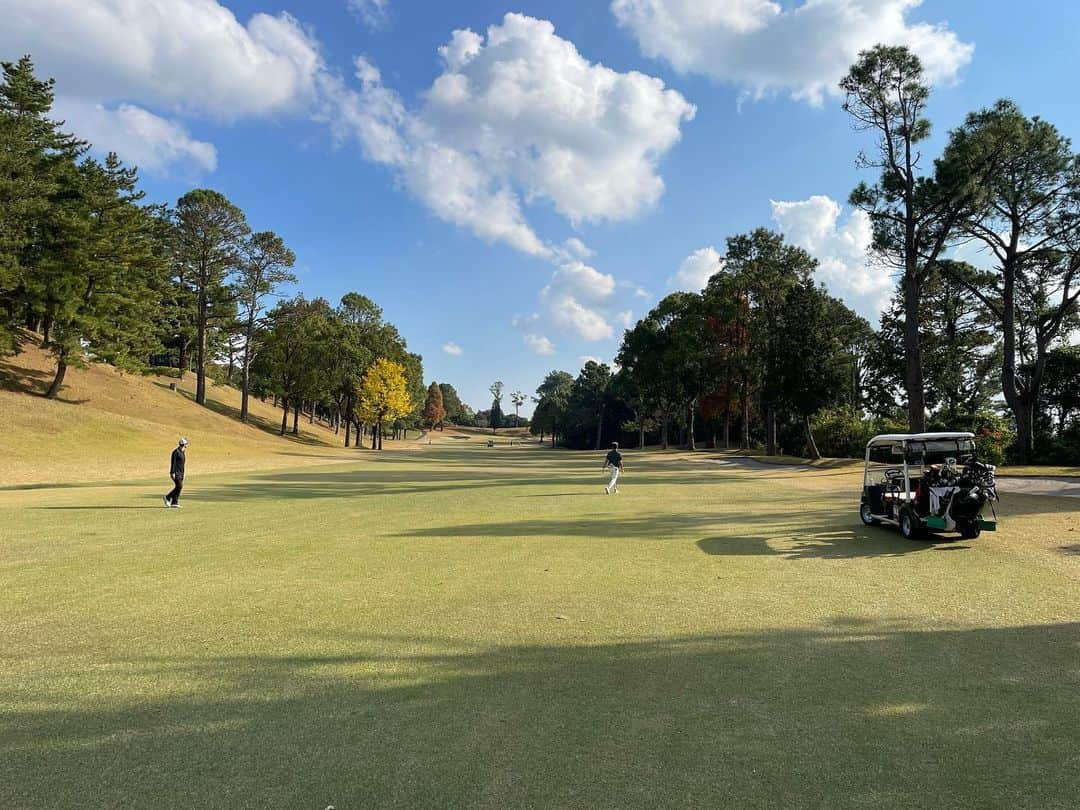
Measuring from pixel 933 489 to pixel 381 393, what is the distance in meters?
54.6

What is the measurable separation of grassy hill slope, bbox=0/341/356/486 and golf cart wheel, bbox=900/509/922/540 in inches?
1101

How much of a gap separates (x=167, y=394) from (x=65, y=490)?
3793cm

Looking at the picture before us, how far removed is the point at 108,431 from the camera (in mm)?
35750

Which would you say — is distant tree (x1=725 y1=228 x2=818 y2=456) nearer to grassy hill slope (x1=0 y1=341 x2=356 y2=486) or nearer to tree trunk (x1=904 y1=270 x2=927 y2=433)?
tree trunk (x1=904 y1=270 x2=927 y2=433)

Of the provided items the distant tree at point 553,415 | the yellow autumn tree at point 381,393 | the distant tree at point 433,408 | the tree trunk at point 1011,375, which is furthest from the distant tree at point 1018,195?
the distant tree at point 433,408

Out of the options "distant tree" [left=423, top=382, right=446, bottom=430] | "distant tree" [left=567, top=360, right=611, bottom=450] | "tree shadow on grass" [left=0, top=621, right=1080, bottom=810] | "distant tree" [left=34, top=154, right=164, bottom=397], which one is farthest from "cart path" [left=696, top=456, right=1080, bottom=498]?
"distant tree" [left=423, top=382, right=446, bottom=430]

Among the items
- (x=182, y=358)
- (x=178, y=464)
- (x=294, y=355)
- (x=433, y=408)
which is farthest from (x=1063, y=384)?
(x=433, y=408)

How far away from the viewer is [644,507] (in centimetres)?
1644

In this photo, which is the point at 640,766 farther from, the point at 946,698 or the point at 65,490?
the point at 65,490

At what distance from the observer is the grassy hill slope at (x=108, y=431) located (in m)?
27.4

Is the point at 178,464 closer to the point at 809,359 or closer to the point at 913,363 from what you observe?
the point at 913,363

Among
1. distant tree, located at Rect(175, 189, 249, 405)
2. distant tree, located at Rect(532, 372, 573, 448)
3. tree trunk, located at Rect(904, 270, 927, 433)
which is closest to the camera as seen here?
tree trunk, located at Rect(904, 270, 927, 433)

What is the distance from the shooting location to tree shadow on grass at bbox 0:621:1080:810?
3172 millimetres

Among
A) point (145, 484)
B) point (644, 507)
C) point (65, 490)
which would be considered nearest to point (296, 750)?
point (644, 507)
